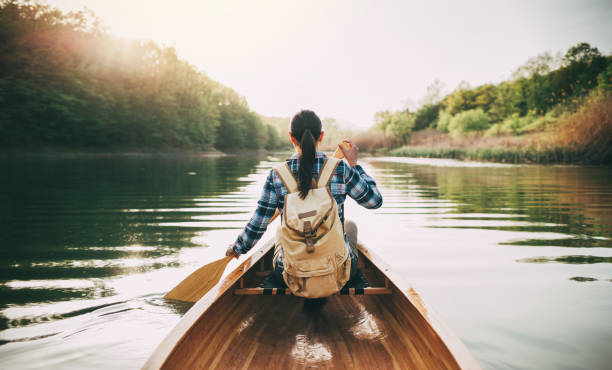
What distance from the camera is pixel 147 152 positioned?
133 ft

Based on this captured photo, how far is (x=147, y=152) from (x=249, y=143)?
124 feet

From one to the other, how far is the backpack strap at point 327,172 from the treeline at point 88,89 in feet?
101

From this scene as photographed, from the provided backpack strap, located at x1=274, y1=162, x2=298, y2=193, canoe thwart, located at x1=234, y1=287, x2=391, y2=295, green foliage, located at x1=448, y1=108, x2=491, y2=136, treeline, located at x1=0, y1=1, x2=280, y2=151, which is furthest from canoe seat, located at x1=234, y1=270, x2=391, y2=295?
green foliage, located at x1=448, y1=108, x2=491, y2=136

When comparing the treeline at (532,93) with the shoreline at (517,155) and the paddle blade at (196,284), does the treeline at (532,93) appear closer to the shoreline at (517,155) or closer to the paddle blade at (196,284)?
the shoreline at (517,155)

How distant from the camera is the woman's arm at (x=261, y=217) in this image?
83.0 inches

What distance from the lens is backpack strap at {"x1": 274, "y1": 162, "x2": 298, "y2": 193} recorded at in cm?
190

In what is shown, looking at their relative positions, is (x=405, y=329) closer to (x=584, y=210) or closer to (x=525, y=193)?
(x=584, y=210)

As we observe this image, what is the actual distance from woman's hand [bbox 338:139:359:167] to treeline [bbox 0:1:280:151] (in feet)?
100

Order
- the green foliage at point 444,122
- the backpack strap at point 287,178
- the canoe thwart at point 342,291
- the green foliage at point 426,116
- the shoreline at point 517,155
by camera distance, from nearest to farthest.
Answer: the backpack strap at point 287,178 < the canoe thwart at point 342,291 < the shoreline at point 517,155 < the green foliage at point 444,122 < the green foliage at point 426,116

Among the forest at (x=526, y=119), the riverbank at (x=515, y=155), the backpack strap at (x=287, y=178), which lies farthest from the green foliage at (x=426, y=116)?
the backpack strap at (x=287, y=178)

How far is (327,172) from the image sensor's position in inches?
75.9

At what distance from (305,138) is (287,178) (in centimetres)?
22

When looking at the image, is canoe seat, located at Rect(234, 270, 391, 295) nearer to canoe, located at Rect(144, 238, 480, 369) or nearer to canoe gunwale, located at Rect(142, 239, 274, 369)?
canoe, located at Rect(144, 238, 480, 369)

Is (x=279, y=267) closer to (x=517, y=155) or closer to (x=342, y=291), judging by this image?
(x=342, y=291)
